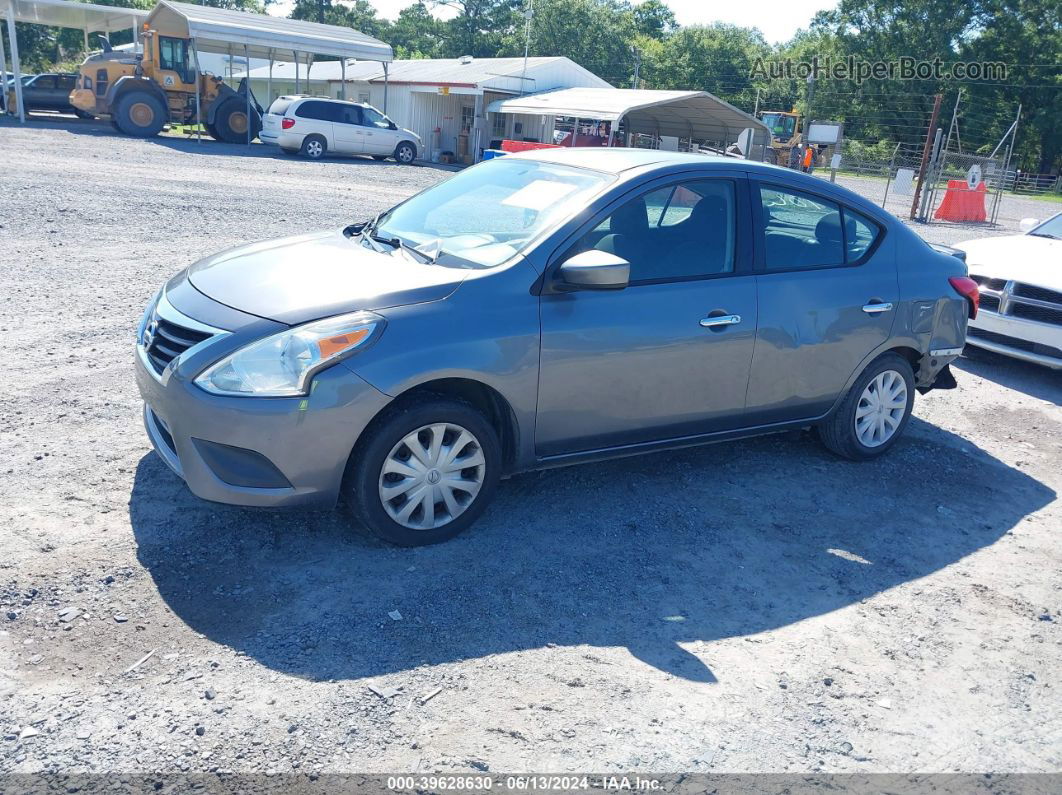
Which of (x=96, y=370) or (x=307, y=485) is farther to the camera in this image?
(x=96, y=370)

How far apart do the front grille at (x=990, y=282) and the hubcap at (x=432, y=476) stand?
593cm

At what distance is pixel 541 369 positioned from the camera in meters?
4.15

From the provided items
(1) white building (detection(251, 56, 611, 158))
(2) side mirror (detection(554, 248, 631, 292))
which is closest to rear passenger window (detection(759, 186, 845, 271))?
(2) side mirror (detection(554, 248, 631, 292))

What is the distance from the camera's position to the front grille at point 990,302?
26.3 ft

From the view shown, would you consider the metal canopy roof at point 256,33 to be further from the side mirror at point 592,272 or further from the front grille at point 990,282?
the side mirror at point 592,272

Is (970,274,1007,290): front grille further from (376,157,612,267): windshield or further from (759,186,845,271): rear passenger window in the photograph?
(376,157,612,267): windshield

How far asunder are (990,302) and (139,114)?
83.4ft

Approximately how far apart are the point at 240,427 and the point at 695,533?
2264 mm

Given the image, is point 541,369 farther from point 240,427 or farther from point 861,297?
point 861,297

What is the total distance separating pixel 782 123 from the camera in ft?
159

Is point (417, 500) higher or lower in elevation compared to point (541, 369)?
lower

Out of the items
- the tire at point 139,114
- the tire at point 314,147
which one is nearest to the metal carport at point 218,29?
the tire at point 139,114

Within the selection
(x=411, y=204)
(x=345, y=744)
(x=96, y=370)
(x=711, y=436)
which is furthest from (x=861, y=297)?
(x=96, y=370)

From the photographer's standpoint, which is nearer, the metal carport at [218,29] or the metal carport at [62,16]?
the metal carport at [218,29]
